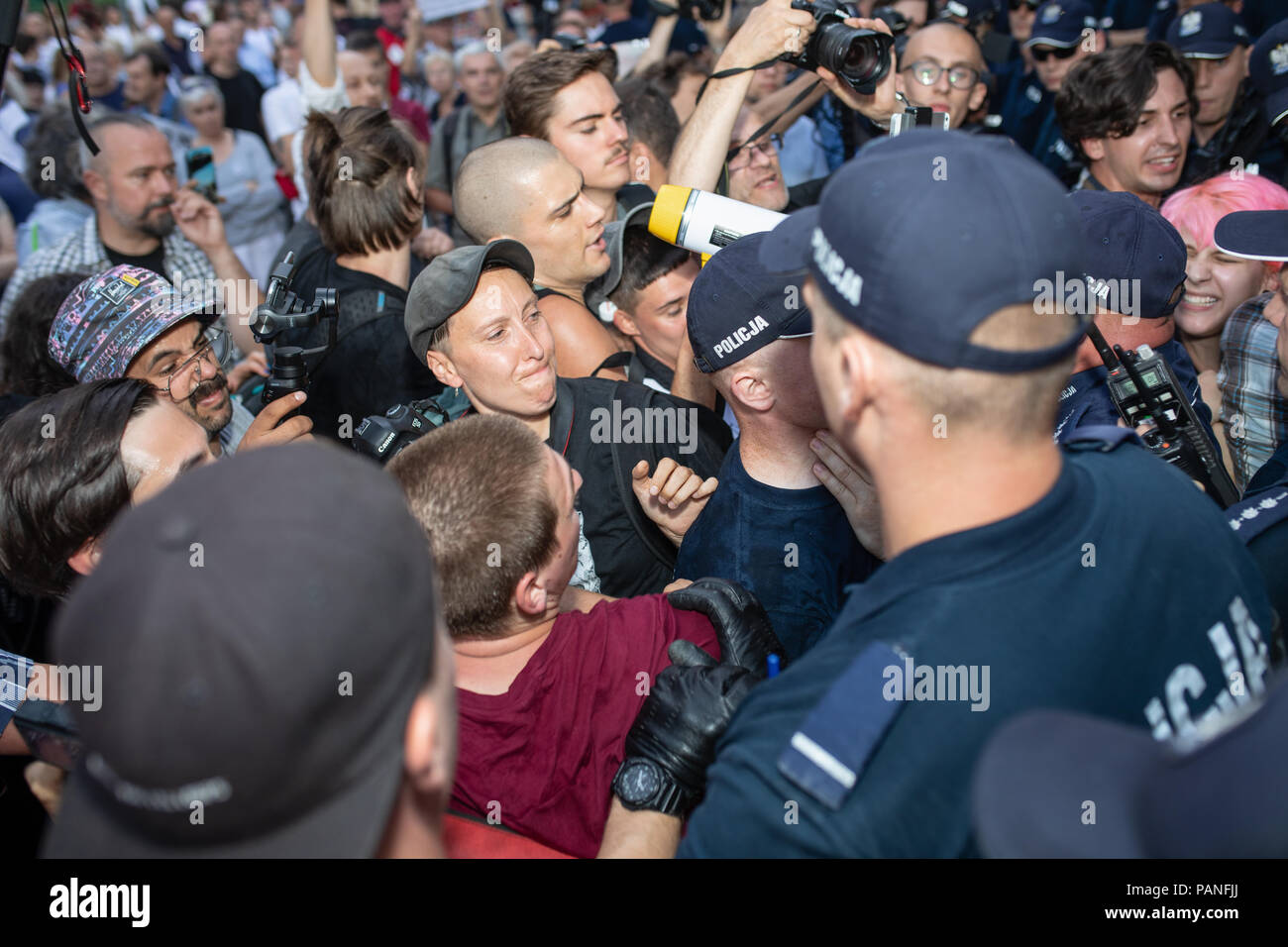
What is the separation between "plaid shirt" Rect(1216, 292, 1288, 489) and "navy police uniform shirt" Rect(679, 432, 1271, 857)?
6.02 feet

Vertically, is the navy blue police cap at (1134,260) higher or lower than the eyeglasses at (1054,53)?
higher

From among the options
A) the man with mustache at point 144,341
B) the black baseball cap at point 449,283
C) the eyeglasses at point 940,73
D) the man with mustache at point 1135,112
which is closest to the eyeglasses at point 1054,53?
the eyeglasses at point 940,73

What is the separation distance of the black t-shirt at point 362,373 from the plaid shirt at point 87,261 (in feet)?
4.26

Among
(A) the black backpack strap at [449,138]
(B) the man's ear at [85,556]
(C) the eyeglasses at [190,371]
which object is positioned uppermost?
(B) the man's ear at [85,556]

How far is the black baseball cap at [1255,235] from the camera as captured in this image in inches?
101

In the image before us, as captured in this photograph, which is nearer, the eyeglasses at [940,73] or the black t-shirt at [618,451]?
the black t-shirt at [618,451]

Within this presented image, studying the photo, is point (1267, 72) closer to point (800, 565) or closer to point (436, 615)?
point (800, 565)

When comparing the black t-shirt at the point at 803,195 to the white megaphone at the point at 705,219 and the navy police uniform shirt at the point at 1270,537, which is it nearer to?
the white megaphone at the point at 705,219

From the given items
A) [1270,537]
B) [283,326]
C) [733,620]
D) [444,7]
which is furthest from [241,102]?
[1270,537]

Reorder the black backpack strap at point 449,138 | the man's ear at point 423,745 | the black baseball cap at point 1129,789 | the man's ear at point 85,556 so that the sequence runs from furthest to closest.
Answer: the black backpack strap at point 449,138, the man's ear at point 85,556, the man's ear at point 423,745, the black baseball cap at point 1129,789

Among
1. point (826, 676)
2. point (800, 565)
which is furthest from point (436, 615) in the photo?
point (800, 565)

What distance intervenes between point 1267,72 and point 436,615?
4519 mm

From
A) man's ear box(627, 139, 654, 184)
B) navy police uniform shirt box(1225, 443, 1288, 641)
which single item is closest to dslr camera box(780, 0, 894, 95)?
man's ear box(627, 139, 654, 184)

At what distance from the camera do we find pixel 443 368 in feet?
9.42
